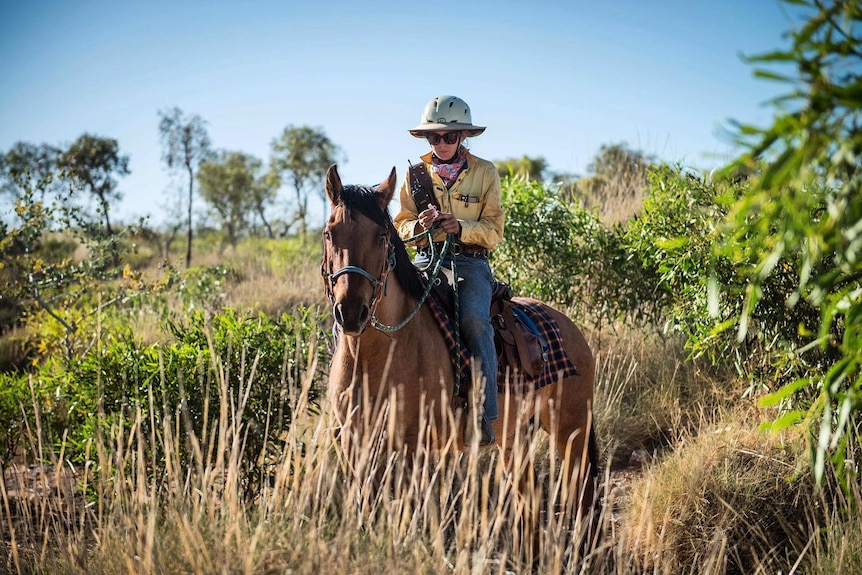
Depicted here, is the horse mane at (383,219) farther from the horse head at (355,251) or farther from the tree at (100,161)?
the tree at (100,161)

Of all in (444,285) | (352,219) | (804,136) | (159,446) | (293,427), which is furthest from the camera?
(159,446)

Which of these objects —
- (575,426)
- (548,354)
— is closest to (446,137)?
(548,354)

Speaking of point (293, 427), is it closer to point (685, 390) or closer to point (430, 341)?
point (430, 341)

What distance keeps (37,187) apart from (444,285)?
19.5ft

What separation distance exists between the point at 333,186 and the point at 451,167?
1309mm

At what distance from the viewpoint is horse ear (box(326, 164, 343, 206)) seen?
12.1 ft

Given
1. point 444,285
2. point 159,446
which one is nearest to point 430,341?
point 444,285

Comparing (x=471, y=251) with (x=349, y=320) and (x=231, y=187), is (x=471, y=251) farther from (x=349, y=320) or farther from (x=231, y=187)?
(x=231, y=187)

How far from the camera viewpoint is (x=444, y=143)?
4.75 metres

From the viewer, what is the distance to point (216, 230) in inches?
1247

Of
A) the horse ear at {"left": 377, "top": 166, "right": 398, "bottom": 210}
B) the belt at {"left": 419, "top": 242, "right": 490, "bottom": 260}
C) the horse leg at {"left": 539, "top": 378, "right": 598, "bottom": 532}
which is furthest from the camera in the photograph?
the horse leg at {"left": 539, "top": 378, "right": 598, "bottom": 532}

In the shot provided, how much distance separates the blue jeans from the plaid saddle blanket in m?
0.10

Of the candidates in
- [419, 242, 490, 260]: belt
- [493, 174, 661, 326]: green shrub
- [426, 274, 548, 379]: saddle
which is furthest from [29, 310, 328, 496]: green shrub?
[493, 174, 661, 326]: green shrub

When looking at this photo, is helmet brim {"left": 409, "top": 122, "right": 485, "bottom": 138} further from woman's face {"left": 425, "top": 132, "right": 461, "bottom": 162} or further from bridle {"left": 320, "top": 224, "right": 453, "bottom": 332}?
bridle {"left": 320, "top": 224, "right": 453, "bottom": 332}
